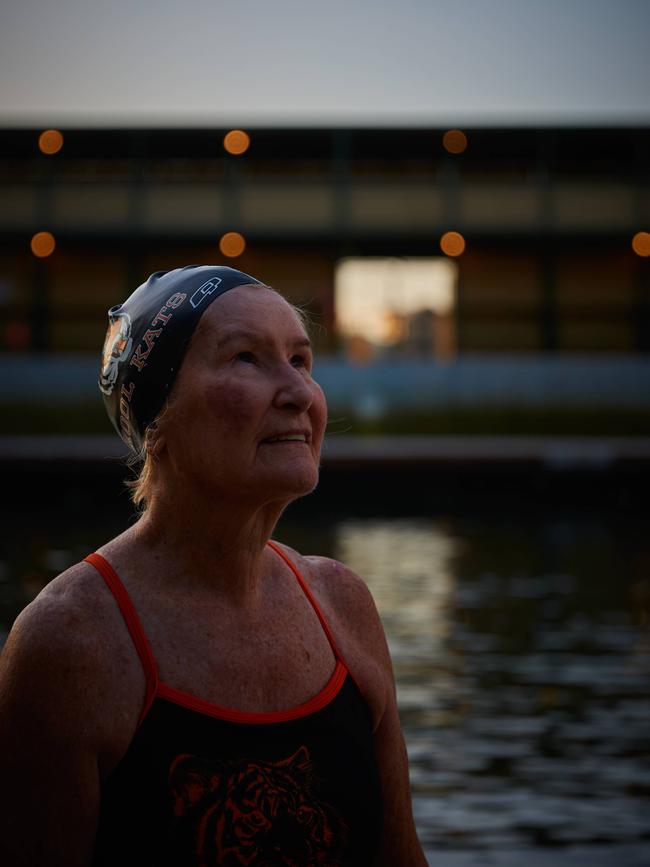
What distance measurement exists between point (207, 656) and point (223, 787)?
0.50 feet

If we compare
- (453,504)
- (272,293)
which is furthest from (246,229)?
(272,293)

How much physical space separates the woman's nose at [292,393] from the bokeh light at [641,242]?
38215 millimetres

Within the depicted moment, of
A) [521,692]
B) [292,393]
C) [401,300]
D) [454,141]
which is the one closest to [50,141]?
[401,300]

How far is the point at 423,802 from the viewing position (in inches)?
246

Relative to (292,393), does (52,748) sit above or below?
below

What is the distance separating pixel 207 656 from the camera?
177 centimetres

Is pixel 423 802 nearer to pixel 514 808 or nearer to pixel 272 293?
pixel 514 808

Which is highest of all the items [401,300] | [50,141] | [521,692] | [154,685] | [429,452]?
[50,141]

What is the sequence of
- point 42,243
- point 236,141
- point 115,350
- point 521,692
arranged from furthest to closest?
1. point 236,141
2. point 42,243
3. point 521,692
4. point 115,350

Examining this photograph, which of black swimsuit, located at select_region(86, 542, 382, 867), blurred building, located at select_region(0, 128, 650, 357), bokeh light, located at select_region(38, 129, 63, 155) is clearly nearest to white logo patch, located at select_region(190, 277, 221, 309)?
black swimsuit, located at select_region(86, 542, 382, 867)

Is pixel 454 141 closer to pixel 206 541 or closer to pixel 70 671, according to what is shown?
pixel 206 541

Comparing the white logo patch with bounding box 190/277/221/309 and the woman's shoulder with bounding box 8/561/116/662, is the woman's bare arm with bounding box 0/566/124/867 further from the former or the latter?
the white logo patch with bounding box 190/277/221/309

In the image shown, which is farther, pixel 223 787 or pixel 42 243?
pixel 42 243

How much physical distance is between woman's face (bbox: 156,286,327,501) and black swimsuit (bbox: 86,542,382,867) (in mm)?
176
